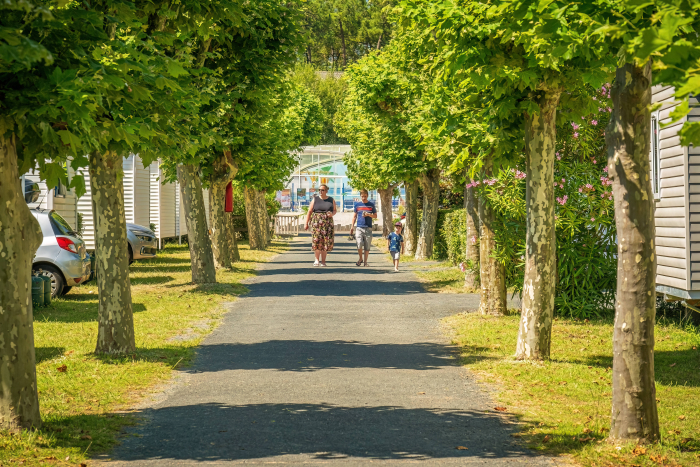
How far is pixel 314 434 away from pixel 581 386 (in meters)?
2.97

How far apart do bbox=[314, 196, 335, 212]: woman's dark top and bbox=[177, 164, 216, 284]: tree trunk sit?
13.0ft

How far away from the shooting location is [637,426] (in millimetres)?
5633

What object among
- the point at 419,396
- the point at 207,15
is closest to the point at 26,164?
the point at 207,15

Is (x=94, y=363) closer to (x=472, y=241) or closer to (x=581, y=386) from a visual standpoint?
(x=581, y=386)

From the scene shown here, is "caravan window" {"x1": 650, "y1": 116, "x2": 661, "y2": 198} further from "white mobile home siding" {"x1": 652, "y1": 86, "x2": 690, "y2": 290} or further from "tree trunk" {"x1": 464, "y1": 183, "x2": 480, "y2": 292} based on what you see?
"tree trunk" {"x1": 464, "y1": 183, "x2": 480, "y2": 292}

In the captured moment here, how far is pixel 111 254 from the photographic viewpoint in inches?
358

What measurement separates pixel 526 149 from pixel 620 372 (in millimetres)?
3683

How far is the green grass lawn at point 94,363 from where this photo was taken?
5617 mm

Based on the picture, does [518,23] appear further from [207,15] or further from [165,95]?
[207,15]

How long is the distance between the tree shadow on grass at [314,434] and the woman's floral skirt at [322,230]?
14.2 meters

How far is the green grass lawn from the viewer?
221 inches

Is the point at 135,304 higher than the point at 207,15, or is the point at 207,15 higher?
the point at 207,15

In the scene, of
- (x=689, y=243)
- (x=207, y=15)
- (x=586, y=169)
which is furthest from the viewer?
(x=586, y=169)

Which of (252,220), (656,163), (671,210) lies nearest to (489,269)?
(671,210)
